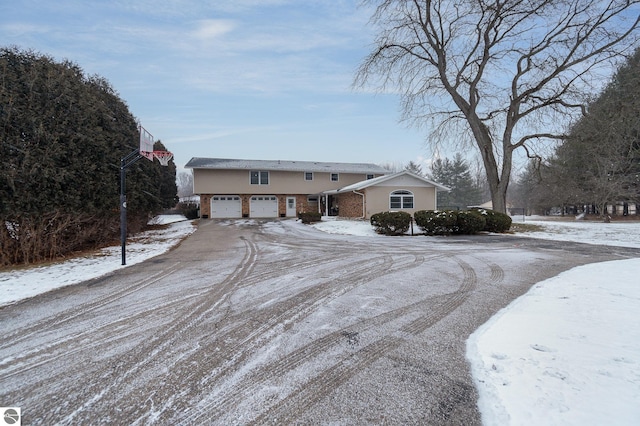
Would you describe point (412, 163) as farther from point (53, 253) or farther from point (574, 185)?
point (53, 253)

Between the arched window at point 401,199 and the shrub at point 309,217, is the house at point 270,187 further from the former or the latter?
the shrub at point 309,217

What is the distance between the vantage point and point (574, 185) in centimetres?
2456

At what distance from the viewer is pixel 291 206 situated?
26.5m

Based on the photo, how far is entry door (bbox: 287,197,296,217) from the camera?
26469 mm

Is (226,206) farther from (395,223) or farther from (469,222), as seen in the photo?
(469,222)

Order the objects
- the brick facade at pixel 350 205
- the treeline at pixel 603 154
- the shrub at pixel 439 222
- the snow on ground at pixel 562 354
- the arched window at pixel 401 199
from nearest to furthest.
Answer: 1. the snow on ground at pixel 562 354
2. the treeline at pixel 603 154
3. the shrub at pixel 439 222
4. the arched window at pixel 401 199
5. the brick facade at pixel 350 205

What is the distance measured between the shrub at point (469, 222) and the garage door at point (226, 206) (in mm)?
17735

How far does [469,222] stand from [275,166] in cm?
1709

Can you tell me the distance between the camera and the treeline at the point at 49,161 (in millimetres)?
6832

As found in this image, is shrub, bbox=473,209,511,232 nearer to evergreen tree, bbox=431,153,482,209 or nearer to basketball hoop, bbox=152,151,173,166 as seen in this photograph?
basketball hoop, bbox=152,151,173,166

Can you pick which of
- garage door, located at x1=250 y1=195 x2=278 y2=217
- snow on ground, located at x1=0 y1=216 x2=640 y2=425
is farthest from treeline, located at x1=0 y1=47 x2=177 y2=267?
garage door, located at x1=250 y1=195 x2=278 y2=217

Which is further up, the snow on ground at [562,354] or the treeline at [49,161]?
the treeline at [49,161]

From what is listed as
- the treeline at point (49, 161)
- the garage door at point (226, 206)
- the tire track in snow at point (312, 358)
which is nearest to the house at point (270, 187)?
the garage door at point (226, 206)

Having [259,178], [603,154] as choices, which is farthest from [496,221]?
[259,178]
